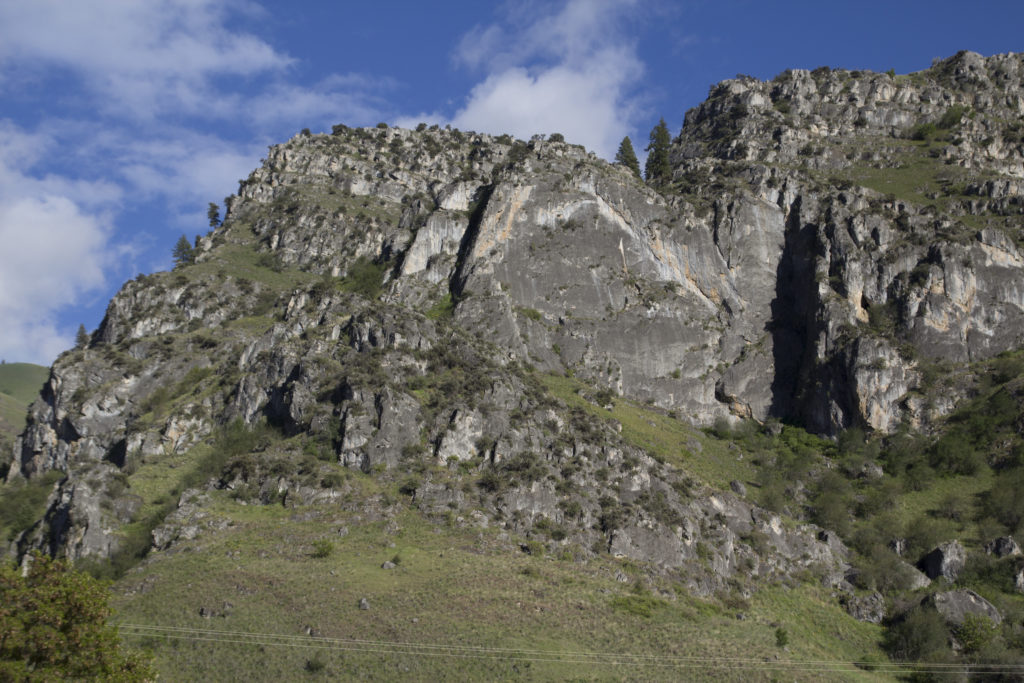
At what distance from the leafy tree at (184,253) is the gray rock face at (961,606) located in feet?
341

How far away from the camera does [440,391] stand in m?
71.7

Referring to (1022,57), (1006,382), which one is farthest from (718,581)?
(1022,57)

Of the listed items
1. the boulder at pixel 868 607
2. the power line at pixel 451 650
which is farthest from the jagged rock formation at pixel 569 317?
the power line at pixel 451 650

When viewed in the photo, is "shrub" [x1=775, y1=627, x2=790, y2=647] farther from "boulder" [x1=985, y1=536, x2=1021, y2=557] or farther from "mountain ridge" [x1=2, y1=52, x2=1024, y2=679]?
"boulder" [x1=985, y1=536, x2=1021, y2=557]

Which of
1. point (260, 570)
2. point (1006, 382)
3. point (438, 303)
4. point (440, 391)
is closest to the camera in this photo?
point (260, 570)

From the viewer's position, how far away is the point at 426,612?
4666 centimetres

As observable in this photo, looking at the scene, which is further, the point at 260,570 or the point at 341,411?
the point at 341,411

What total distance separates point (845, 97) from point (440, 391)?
367 ft

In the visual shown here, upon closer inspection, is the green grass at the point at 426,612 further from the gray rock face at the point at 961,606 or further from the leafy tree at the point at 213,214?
the leafy tree at the point at 213,214

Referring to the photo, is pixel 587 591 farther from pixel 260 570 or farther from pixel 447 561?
pixel 260 570

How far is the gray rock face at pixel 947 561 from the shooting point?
6209 centimetres

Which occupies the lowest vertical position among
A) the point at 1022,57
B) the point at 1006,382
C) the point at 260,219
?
the point at 1006,382

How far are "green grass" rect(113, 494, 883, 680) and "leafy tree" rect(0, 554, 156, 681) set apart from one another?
1239cm

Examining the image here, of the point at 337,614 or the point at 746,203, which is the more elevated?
the point at 746,203
